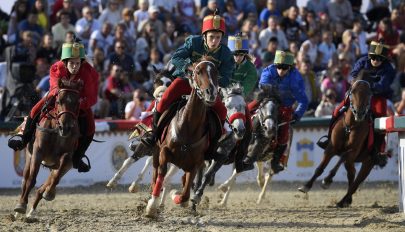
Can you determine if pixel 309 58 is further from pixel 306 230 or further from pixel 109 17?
pixel 306 230

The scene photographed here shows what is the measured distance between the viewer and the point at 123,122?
1870 centimetres

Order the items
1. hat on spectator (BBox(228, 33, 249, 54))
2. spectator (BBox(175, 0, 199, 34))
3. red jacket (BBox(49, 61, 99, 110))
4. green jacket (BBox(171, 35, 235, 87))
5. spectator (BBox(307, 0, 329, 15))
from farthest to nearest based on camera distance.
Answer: spectator (BBox(307, 0, 329, 15)) < spectator (BBox(175, 0, 199, 34)) < hat on spectator (BBox(228, 33, 249, 54)) < red jacket (BBox(49, 61, 99, 110)) < green jacket (BBox(171, 35, 235, 87))

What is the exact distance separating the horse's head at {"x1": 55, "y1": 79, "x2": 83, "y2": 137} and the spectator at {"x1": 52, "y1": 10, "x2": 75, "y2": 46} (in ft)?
29.0

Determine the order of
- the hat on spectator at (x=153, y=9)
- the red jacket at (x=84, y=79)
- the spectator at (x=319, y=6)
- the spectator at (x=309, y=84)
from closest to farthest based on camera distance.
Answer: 1. the red jacket at (x=84, y=79)
2. the spectator at (x=309, y=84)
3. the hat on spectator at (x=153, y=9)
4. the spectator at (x=319, y=6)

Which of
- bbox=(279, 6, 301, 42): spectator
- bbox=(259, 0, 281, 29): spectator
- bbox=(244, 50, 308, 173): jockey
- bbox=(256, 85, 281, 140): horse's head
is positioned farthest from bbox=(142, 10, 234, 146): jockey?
bbox=(259, 0, 281, 29): spectator

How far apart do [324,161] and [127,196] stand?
3633 millimetres

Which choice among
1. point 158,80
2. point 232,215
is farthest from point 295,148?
point 232,215

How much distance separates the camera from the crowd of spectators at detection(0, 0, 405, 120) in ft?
65.2

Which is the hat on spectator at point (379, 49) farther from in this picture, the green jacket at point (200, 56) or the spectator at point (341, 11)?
the spectator at point (341, 11)

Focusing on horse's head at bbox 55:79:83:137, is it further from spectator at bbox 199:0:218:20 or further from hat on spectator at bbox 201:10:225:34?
spectator at bbox 199:0:218:20

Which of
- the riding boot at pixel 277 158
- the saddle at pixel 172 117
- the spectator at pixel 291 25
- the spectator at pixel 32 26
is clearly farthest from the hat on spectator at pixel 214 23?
the spectator at pixel 291 25

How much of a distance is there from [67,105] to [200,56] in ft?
5.75

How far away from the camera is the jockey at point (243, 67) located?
49.1ft

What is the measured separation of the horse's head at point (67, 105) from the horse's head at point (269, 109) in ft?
11.8
